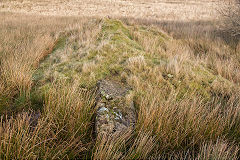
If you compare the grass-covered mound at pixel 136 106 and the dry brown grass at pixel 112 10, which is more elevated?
the dry brown grass at pixel 112 10

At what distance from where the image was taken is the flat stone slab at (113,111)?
7.03 feet

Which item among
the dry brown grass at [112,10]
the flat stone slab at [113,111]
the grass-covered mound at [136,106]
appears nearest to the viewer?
the grass-covered mound at [136,106]

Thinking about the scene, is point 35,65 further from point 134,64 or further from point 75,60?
point 134,64

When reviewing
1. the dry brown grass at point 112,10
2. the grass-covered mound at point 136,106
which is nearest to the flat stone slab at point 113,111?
the grass-covered mound at point 136,106

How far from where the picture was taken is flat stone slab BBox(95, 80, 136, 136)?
2143 millimetres

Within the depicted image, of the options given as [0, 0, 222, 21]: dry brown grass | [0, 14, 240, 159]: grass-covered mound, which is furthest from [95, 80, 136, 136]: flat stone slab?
[0, 0, 222, 21]: dry brown grass

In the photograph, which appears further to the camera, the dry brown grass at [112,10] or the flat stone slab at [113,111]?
the dry brown grass at [112,10]

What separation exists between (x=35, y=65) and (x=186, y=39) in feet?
21.1

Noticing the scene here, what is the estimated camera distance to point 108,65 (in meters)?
3.60

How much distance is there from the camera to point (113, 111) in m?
2.37

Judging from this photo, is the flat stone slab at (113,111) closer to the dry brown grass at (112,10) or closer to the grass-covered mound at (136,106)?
the grass-covered mound at (136,106)

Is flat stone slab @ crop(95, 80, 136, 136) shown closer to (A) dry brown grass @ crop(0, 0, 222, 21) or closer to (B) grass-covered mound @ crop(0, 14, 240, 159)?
(B) grass-covered mound @ crop(0, 14, 240, 159)

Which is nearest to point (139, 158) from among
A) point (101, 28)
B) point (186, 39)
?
point (101, 28)

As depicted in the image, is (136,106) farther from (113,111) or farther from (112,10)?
(112,10)
